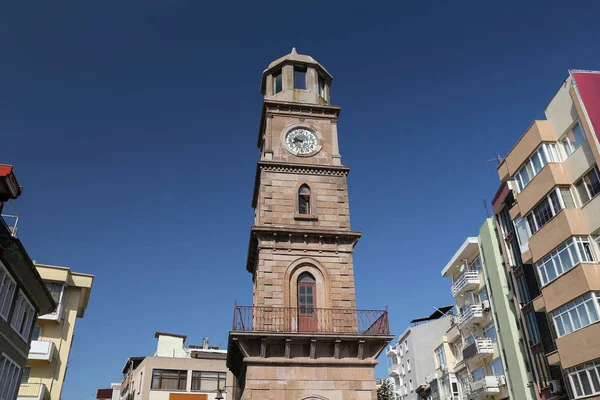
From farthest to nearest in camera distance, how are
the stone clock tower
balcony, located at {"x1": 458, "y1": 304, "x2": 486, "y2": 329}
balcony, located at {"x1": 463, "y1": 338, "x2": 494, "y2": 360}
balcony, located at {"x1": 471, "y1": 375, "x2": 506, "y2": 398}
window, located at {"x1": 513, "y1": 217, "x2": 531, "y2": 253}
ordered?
balcony, located at {"x1": 458, "y1": 304, "x2": 486, "y2": 329}
balcony, located at {"x1": 463, "y1": 338, "x2": 494, "y2": 360}
balcony, located at {"x1": 471, "y1": 375, "x2": 506, "y2": 398}
window, located at {"x1": 513, "y1": 217, "x2": 531, "y2": 253}
the stone clock tower

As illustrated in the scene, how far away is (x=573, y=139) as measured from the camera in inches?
1069

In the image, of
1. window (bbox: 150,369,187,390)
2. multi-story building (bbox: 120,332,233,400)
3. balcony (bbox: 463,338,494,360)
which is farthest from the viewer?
window (bbox: 150,369,187,390)

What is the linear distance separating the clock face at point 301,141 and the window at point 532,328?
1859cm

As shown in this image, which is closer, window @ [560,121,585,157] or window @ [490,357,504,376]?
window @ [560,121,585,157]

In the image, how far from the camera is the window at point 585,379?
23500 millimetres

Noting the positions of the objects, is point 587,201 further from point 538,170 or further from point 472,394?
point 472,394

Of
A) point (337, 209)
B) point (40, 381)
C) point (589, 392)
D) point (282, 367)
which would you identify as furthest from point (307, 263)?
point (40, 381)

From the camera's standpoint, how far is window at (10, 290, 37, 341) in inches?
915

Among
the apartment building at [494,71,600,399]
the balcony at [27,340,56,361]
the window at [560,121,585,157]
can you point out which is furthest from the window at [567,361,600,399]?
the balcony at [27,340,56,361]

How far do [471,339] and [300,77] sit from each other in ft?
89.4

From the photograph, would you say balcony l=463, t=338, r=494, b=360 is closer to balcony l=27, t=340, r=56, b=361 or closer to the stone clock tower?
the stone clock tower

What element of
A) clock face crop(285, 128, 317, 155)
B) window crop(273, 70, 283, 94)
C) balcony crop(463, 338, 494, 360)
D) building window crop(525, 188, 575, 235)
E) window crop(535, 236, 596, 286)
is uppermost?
window crop(273, 70, 283, 94)

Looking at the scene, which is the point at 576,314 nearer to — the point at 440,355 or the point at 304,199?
the point at 304,199

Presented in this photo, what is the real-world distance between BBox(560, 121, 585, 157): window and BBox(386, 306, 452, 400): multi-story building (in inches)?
1430
